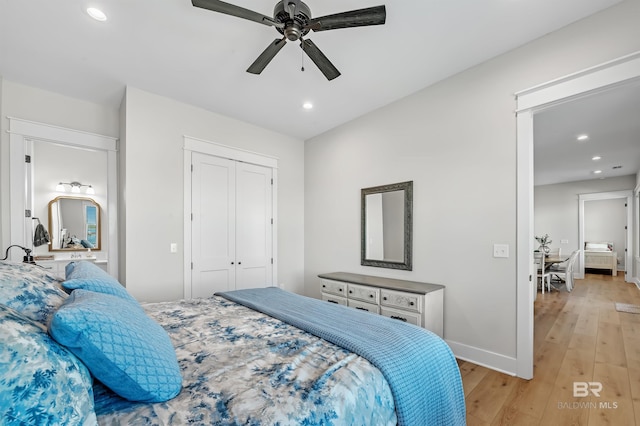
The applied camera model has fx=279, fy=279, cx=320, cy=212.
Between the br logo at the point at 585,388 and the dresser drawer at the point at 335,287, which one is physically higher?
the dresser drawer at the point at 335,287

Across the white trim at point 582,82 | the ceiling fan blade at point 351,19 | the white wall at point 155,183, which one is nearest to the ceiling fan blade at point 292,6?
the ceiling fan blade at point 351,19

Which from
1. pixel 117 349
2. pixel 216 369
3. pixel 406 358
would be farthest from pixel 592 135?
pixel 117 349

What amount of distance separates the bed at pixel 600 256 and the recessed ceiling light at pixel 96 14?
462 inches

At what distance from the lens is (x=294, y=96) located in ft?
11.0

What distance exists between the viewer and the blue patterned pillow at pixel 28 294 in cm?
97

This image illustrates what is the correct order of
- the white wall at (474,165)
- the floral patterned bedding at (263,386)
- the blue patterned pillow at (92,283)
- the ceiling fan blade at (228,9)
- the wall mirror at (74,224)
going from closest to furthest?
the floral patterned bedding at (263,386) < the blue patterned pillow at (92,283) < the ceiling fan blade at (228,9) < the white wall at (474,165) < the wall mirror at (74,224)

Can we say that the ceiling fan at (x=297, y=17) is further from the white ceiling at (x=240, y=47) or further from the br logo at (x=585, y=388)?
the br logo at (x=585, y=388)

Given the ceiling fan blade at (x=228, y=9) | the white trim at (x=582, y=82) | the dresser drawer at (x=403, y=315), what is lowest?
the dresser drawer at (x=403, y=315)

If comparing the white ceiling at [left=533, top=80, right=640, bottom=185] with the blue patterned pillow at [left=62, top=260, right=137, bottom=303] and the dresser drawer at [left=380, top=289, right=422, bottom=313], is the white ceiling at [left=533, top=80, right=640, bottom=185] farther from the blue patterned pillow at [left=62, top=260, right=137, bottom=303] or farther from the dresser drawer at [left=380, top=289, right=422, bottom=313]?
the blue patterned pillow at [left=62, top=260, right=137, bottom=303]

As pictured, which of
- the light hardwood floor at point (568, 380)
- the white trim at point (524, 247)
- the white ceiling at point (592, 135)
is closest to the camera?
the light hardwood floor at point (568, 380)

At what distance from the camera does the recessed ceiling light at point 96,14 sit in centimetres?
206

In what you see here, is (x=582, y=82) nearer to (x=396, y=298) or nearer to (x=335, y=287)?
(x=396, y=298)

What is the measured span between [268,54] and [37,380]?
2082 mm

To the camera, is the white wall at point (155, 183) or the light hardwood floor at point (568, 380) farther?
the white wall at point (155, 183)
